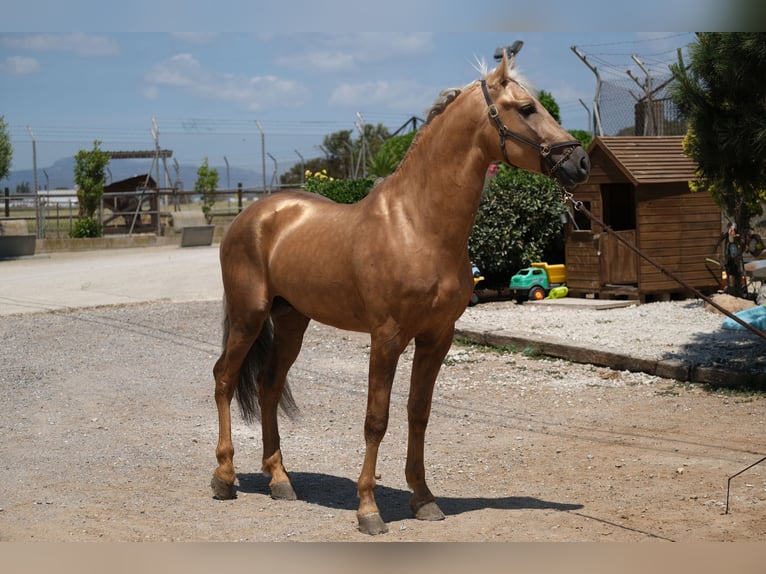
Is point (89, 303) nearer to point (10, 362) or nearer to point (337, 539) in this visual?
point (10, 362)

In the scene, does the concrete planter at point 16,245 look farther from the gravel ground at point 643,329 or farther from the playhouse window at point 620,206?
the playhouse window at point 620,206

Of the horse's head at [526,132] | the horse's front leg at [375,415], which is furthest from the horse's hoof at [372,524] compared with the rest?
the horse's head at [526,132]

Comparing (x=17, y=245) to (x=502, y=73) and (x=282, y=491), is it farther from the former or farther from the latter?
(x=502, y=73)

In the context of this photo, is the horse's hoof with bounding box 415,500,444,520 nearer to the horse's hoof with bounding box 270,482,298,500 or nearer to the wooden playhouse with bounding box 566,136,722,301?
the horse's hoof with bounding box 270,482,298,500

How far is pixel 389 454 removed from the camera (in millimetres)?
6297

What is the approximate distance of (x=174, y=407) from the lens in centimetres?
764

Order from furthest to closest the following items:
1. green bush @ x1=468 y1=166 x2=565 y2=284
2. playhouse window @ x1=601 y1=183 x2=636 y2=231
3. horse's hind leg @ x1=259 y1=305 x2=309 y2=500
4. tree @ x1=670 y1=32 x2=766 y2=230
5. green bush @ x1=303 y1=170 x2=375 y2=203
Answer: green bush @ x1=303 y1=170 x2=375 y2=203 → playhouse window @ x1=601 y1=183 x2=636 y2=231 → green bush @ x1=468 y1=166 x2=565 y2=284 → tree @ x1=670 y1=32 x2=766 y2=230 → horse's hind leg @ x1=259 y1=305 x2=309 y2=500

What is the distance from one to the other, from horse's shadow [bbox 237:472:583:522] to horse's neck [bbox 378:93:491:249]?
5.01 feet

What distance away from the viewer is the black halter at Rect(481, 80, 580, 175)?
425cm

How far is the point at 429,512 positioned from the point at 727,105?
15.0ft

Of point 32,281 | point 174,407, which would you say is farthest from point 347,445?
point 32,281

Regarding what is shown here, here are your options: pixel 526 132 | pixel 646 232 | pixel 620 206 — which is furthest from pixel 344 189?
pixel 526 132

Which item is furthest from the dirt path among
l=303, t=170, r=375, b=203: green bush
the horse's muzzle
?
l=303, t=170, r=375, b=203: green bush

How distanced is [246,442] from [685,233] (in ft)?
26.5
